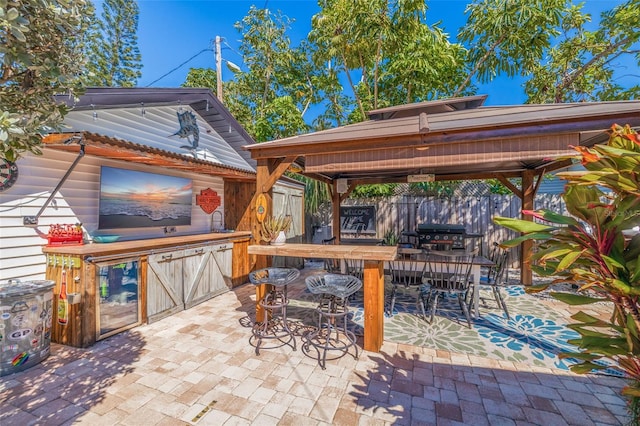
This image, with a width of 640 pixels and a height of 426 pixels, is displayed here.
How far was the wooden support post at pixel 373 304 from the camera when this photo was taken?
3.07 meters

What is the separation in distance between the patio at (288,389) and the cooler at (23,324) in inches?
5.0

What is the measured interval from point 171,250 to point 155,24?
901cm

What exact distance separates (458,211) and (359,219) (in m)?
2.89

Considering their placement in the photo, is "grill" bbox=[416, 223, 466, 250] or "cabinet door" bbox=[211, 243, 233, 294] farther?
"grill" bbox=[416, 223, 466, 250]

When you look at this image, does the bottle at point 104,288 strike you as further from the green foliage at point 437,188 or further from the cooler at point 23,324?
the green foliage at point 437,188

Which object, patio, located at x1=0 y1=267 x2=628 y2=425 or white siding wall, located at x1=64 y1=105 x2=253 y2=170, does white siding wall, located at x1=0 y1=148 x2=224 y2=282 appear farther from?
patio, located at x1=0 y1=267 x2=628 y2=425

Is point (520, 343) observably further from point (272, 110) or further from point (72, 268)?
point (272, 110)

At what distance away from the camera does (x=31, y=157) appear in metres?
3.13

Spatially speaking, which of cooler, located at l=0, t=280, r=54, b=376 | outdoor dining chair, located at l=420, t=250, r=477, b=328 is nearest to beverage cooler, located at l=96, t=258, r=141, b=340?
cooler, located at l=0, t=280, r=54, b=376

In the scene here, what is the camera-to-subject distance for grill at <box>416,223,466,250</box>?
17.3 feet

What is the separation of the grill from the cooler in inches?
220

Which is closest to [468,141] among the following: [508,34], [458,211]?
[458,211]

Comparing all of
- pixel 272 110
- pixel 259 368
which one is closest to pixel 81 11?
pixel 259 368

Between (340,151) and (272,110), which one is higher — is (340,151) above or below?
below
